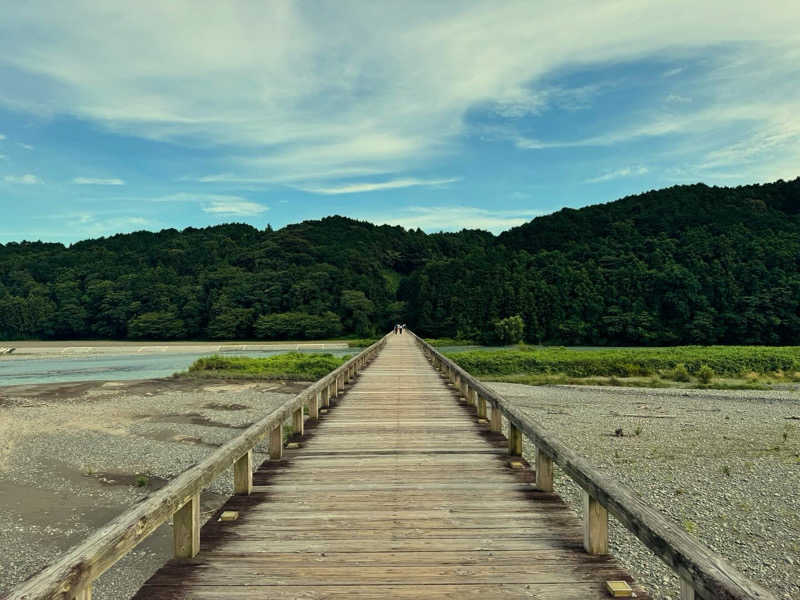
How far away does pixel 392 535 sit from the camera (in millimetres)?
3475

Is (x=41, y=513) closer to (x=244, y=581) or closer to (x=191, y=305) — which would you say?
(x=244, y=581)

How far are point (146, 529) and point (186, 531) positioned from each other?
0.65m

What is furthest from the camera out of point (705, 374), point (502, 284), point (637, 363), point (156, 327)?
point (156, 327)

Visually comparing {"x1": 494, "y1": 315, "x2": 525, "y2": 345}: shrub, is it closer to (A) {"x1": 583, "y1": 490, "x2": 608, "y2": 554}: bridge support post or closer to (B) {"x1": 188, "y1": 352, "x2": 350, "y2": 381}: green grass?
(B) {"x1": 188, "y1": 352, "x2": 350, "y2": 381}: green grass

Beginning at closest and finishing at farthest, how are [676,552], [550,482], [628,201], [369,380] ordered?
[676,552], [550,482], [369,380], [628,201]

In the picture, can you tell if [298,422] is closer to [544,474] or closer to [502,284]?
[544,474]

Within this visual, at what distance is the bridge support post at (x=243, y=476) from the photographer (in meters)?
4.30

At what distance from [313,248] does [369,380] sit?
95.3 metres

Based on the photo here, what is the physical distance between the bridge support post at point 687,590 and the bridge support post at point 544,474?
2.07m

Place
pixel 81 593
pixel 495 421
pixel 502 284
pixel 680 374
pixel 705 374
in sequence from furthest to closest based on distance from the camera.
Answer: pixel 502 284, pixel 680 374, pixel 705 374, pixel 495 421, pixel 81 593

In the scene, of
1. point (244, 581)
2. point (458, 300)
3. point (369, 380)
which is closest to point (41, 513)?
point (369, 380)

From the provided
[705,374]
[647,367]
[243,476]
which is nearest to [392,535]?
[243,476]

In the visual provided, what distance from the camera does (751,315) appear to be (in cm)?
6191

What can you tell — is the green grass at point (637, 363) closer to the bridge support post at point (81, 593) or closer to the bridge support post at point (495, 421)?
the bridge support post at point (495, 421)
